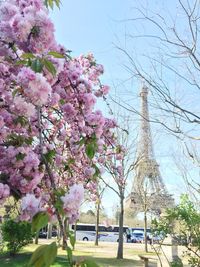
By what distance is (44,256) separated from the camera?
1.16 metres

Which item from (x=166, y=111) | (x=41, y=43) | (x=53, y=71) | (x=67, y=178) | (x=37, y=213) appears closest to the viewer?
(x=37, y=213)

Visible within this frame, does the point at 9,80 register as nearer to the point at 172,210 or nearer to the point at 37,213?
the point at 37,213

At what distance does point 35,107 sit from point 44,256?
0.92m

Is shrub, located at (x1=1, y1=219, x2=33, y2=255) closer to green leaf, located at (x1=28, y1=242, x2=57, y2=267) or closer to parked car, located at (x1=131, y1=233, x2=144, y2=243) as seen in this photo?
green leaf, located at (x1=28, y1=242, x2=57, y2=267)

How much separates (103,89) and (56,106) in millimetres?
1731

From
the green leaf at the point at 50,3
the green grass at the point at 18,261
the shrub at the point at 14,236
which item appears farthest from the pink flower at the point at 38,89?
the shrub at the point at 14,236

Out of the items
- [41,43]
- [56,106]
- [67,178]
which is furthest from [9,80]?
[67,178]

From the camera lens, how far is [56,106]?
305 cm

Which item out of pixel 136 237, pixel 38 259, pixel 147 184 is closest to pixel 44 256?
pixel 38 259

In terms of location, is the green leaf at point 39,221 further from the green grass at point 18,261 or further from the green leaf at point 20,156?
the green grass at point 18,261

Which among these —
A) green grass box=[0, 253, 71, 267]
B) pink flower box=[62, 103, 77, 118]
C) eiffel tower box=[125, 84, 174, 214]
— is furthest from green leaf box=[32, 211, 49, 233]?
eiffel tower box=[125, 84, 174, 214]

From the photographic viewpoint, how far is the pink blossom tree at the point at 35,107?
5.17 feet

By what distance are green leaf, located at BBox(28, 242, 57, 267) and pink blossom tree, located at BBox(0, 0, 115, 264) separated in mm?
142

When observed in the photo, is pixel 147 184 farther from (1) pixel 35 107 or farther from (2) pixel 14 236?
(1) pixel 35 107
